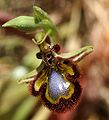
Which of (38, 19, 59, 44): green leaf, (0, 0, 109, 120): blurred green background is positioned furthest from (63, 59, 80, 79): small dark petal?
(0, 0, 109, 120): blurred green background

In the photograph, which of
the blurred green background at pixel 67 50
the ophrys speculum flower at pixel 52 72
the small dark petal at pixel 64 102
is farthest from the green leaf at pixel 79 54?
the blurred green background at pixel 67 50

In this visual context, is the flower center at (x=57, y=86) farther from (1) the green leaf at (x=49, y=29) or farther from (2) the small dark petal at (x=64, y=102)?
(1) the green leaf at (x=49, y=29)

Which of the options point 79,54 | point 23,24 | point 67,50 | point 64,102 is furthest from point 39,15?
point 67,50

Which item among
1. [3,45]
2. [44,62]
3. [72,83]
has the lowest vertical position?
[3,45]

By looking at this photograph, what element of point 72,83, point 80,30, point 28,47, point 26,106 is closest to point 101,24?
point 80,30

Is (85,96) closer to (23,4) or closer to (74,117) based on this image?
(74,117)

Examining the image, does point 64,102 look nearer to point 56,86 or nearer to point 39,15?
point 56,86

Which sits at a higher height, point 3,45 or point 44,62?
point 44,62
